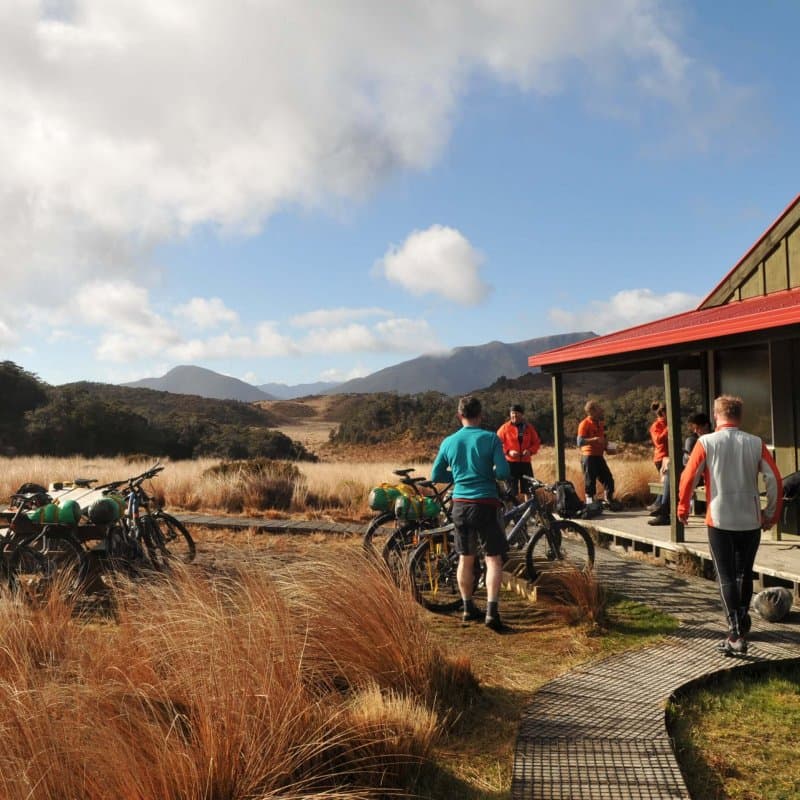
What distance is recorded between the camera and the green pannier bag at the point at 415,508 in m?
6.43

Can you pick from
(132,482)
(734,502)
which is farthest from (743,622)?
(132,482)

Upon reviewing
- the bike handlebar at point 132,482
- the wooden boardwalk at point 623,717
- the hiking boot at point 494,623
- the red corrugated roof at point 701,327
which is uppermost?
the red corrugated roof at point 701,327

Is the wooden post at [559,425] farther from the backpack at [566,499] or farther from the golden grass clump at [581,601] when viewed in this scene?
the golden grass clump at [581,601]

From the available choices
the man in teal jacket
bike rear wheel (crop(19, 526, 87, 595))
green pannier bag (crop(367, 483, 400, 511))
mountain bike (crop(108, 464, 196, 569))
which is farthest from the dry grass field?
mountain bike (crop(108, 464, 196, 569))

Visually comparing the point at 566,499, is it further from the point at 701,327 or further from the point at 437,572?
the point at 701,327

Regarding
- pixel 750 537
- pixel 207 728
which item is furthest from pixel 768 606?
pixel 207 728

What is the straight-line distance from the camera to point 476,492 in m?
5.45

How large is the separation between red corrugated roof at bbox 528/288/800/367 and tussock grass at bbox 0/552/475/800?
405 centimetres

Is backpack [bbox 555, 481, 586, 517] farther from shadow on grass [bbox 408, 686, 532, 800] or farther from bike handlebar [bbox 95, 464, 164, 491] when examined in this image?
bike handlebar [bbox 95, 464, 164, 491]

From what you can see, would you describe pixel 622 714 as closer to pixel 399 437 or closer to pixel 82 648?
pixel 82 648

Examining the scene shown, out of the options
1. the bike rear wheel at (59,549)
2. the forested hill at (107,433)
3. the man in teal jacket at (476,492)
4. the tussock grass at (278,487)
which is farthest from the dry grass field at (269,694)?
the forested hill at (107,433)

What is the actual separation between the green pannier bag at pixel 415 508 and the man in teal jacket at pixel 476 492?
0.84m

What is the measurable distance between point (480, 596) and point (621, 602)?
1170 mm

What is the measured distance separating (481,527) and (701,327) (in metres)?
3.30
